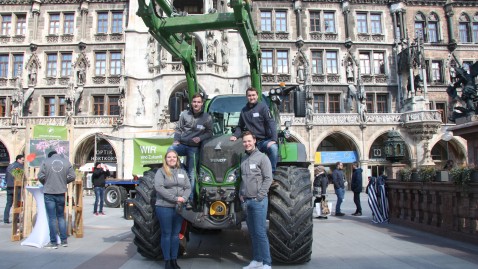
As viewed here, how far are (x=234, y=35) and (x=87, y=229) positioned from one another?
71.9 ft

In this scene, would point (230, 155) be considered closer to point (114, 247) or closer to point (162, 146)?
point (114, 247)

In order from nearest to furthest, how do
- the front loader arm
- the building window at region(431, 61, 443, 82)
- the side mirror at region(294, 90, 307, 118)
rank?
1. the front loader arm
2. the side mirror at region(294, 90, 307, 118)
3. the building window at region(431, 61, 443, 82)

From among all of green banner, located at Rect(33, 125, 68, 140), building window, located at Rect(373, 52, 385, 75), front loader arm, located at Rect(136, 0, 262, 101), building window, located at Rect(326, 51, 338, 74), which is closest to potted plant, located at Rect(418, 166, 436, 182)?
front loader arm, located at Rect(136, 0, 262, 101)

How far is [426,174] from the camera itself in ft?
29.2

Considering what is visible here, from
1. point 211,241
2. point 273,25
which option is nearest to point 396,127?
point 273,25

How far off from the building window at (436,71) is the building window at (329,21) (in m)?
9.35

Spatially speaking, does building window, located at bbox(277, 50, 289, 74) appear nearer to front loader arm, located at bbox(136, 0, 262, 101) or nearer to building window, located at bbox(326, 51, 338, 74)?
building window, located at bbox(326, 51, 338, 74)

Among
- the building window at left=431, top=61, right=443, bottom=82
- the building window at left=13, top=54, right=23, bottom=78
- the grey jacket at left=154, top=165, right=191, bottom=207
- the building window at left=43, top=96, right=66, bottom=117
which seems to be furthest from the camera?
the building window at left=431, top=61, right=443, bottom=82

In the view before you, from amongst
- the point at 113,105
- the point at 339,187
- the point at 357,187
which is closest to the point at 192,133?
the point at 339,187

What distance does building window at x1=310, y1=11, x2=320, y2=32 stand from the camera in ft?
100

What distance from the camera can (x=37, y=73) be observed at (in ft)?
95.9

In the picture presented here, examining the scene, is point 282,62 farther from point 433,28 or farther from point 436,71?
point 433,28

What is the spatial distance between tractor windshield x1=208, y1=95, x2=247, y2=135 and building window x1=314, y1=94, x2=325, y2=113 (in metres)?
23.8

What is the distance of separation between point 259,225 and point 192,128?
1903mm
